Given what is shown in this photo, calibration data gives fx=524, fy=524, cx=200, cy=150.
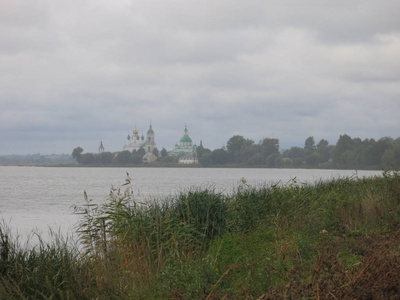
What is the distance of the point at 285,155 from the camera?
154 metres

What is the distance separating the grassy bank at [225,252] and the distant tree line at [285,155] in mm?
87392

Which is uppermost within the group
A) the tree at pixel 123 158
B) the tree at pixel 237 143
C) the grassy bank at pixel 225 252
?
the tree at pixel 237 143

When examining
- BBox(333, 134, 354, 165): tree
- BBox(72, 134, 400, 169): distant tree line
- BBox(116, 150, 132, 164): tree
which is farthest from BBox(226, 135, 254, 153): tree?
BBox(333, 134, 354, 165): tree

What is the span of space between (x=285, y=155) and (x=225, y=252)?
148m

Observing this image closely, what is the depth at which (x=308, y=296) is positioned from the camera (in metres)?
3.77

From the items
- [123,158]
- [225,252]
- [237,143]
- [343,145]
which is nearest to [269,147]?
[237,143]

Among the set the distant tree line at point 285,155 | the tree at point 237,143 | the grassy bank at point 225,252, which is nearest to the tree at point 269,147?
the distant tree line at point 285,155

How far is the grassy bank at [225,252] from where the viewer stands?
437cm

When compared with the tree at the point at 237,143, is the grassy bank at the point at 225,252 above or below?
below

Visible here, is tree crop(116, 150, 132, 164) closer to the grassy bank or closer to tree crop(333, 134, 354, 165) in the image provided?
tree crop(333, 134, 354, 165)

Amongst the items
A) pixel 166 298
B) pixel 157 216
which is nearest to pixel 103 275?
pixel 166 298

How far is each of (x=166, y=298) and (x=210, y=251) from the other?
2.86 metres

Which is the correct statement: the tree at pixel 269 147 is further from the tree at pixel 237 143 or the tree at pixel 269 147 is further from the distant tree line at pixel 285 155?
the tree at pixel 237 143

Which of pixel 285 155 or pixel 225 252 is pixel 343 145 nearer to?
pixel 285 155
